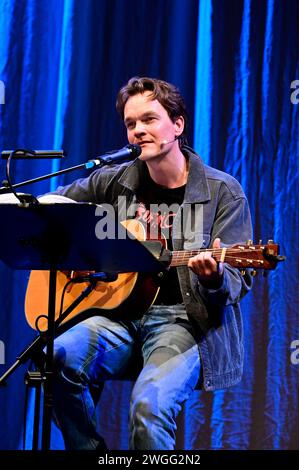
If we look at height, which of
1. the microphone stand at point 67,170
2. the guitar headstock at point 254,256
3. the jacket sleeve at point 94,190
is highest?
the jacket sleeve at point 94,190

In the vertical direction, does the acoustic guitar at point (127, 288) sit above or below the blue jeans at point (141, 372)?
above

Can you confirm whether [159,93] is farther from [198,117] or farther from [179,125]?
[198,117]

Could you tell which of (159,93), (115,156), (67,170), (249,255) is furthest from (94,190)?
(249,255)

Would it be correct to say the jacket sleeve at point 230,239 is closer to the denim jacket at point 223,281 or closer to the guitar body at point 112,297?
the denim jacket at point 223,281

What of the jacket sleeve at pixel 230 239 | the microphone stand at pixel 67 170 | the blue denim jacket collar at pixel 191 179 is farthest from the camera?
the blue denim jacket collar at pixel 191 179

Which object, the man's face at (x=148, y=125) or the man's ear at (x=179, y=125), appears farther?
the man's ear at (x=179, y=125)

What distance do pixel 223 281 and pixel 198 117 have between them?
1.32m

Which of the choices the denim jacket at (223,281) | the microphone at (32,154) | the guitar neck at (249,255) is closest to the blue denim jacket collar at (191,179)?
the denim jacket at (223,281)

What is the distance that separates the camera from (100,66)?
3461 mm

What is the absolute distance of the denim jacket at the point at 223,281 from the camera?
2.44 m

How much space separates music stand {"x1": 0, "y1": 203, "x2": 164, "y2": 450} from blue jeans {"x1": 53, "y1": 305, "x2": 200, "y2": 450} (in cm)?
31

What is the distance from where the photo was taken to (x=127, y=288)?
Answer: 2504mm

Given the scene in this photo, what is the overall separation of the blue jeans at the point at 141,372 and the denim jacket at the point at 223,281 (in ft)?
0.23

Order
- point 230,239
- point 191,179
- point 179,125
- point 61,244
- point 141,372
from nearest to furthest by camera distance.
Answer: point 61,244 → point 141,372 → point 230,239 → point 191,179 → point 179,125
